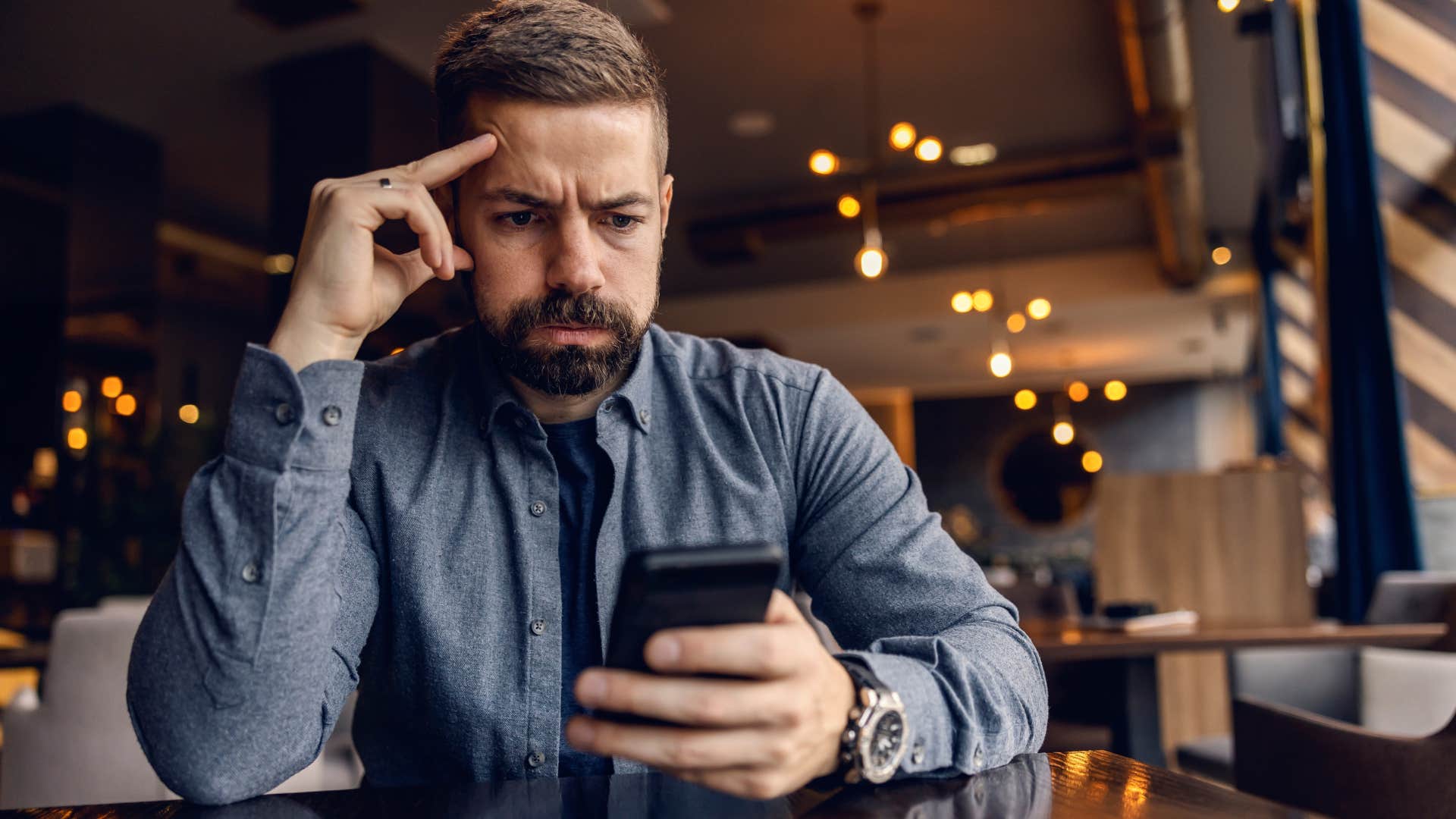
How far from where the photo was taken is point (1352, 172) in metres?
4.33

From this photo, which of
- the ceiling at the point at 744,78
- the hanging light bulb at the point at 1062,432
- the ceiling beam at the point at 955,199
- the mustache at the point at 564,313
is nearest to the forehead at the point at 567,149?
the mustache at the point at 564,313

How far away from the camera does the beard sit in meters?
1.18

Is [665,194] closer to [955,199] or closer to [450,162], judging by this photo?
[450,162]

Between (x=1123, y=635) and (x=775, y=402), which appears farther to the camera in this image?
(x=1123, y=635)

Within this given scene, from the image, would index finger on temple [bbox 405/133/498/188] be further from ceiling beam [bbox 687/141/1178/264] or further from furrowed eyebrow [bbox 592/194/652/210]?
ceiling beam [bbox 687/141/1178/264]

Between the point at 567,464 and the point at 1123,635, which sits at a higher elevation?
the point at 567,464

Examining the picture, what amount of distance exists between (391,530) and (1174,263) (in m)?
8.56

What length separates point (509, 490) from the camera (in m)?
1.23

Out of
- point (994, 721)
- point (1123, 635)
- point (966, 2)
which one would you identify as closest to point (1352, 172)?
point (966, 2)

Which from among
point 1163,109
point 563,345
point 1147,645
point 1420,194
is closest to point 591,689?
point 563,345

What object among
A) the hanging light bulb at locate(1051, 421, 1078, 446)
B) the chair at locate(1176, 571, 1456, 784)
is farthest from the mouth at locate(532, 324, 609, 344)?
the hanging light bulb at locate(1051, 421, 1078, 446)

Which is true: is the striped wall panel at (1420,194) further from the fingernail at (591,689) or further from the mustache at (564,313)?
the fingernail at (591,689)

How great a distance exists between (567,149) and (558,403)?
1.02 ft

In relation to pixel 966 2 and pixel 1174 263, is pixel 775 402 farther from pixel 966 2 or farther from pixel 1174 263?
pixel 1174 263
